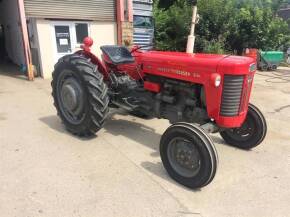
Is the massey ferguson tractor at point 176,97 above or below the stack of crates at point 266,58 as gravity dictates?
above

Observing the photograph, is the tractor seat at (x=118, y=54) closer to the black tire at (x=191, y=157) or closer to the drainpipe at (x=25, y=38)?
the black tire at (x=191, y=157)

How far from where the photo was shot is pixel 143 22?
11219 millimetres

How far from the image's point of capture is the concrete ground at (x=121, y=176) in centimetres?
277

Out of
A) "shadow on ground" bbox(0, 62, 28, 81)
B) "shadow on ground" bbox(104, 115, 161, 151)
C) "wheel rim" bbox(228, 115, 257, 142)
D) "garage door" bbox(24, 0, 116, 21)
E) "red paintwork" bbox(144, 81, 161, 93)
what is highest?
"garage door" bbox(24, 0, 116, 21)

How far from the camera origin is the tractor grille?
10.4 feet

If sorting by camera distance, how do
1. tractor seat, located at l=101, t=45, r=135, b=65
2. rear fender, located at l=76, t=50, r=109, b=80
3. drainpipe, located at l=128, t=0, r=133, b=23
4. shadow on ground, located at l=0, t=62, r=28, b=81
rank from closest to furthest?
1. rear fender, located at l=76, t=50, r=109, b=80
2. tractor seat, located at l=101, t=45, r=135, b=65
3. shadow on ground, located at l=0, t=62, r=28, b=81
4. drainpipe, located at l=128, t=0, r=133, b=23

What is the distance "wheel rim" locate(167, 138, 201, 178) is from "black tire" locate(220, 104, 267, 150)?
1207 millimetres

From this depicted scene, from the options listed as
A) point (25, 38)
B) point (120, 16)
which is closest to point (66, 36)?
point (25, 38)

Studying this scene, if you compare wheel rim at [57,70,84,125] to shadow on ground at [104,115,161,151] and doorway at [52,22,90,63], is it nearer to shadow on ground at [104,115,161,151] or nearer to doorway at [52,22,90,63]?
shadow on ground at [104,115,161,151]

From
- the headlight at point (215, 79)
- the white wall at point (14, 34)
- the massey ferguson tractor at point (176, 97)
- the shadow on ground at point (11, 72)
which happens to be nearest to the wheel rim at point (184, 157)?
the massey ferguson tractor at point (176, 97)

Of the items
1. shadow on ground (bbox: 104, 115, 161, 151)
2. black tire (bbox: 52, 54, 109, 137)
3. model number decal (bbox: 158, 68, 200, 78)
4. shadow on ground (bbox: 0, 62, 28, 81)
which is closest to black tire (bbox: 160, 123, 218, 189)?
model number decal (bbox: 158, 68, 200, 78)

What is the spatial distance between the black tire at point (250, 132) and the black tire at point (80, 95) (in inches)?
69.8

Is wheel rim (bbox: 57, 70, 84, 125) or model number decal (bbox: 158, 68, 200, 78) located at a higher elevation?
model number decal (bbox: 158, 68, 200, 78)

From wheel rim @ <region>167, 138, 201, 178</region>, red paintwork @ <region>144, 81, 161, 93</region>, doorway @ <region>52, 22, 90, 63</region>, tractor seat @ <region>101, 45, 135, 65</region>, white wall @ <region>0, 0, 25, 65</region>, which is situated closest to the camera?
wheel rim @ <region>167, 138, 201, 178</region>
